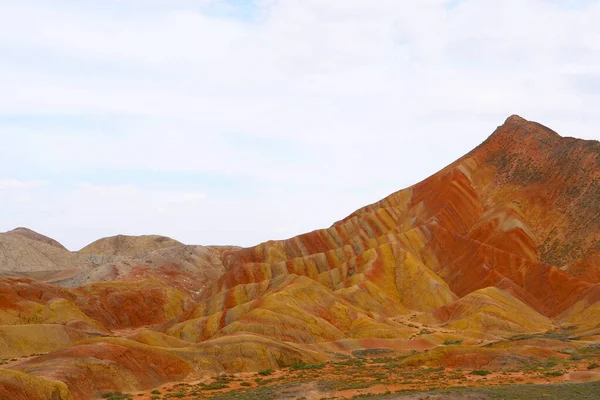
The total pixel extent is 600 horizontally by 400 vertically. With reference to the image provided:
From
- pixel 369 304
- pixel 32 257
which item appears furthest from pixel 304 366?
pixel 32 257

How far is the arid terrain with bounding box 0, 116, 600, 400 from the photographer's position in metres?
54.8

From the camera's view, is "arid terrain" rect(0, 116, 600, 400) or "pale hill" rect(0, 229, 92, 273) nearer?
"arid terrain" rect(0, 116, 600, 400)

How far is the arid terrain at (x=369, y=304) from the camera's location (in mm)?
54750

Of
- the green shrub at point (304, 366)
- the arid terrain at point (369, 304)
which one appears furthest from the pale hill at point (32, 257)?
the green shrub at point (304, 366)

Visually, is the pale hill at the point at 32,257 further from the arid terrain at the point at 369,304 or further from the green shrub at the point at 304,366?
the green shrub at the point at 304,366

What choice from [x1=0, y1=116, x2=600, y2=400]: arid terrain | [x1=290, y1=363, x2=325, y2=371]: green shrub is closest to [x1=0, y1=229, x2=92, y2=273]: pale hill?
[x1=0, y1=116, x2=600, y2=400]: arid terrain

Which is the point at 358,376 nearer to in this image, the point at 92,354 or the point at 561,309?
the point at 92,354

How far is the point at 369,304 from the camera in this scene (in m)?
108

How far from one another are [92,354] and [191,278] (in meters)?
111

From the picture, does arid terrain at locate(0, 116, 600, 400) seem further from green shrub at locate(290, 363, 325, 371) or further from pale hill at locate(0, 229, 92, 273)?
pale hill at locate(0, 229, 92, 273)

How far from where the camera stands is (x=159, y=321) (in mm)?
130250

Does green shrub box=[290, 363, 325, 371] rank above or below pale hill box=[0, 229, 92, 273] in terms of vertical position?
below

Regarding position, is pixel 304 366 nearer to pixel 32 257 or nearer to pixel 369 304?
pixel 369 304

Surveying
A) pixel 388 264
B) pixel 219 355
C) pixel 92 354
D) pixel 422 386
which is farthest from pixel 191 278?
pixel 422 386
